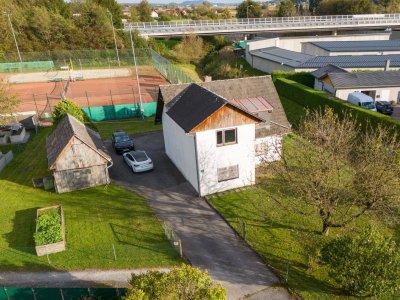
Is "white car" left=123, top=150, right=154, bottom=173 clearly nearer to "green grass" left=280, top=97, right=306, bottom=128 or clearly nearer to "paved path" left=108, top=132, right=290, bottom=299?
"paved path" left=108, top=132, right=290, bottom=299

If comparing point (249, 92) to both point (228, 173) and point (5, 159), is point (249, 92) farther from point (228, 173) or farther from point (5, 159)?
point (5, 159)

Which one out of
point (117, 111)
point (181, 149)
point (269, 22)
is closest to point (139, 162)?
point (181, 149)

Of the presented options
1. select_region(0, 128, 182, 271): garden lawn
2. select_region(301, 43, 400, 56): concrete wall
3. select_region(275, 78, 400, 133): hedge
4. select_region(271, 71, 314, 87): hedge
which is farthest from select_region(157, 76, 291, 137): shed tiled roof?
select_region(301, 43, 400, 56): concrete wall

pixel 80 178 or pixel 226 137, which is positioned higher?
pixel 226 137

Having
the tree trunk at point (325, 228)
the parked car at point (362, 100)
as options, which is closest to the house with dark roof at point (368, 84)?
the parked car at point (362, 100)

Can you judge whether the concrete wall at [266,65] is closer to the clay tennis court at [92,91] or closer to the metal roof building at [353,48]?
the metal roof building at [353,48]

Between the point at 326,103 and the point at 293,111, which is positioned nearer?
the point at 326,103

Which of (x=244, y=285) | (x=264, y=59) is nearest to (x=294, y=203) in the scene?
(x=244, y=285)

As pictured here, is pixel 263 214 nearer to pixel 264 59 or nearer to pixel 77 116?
pixel 77 116
